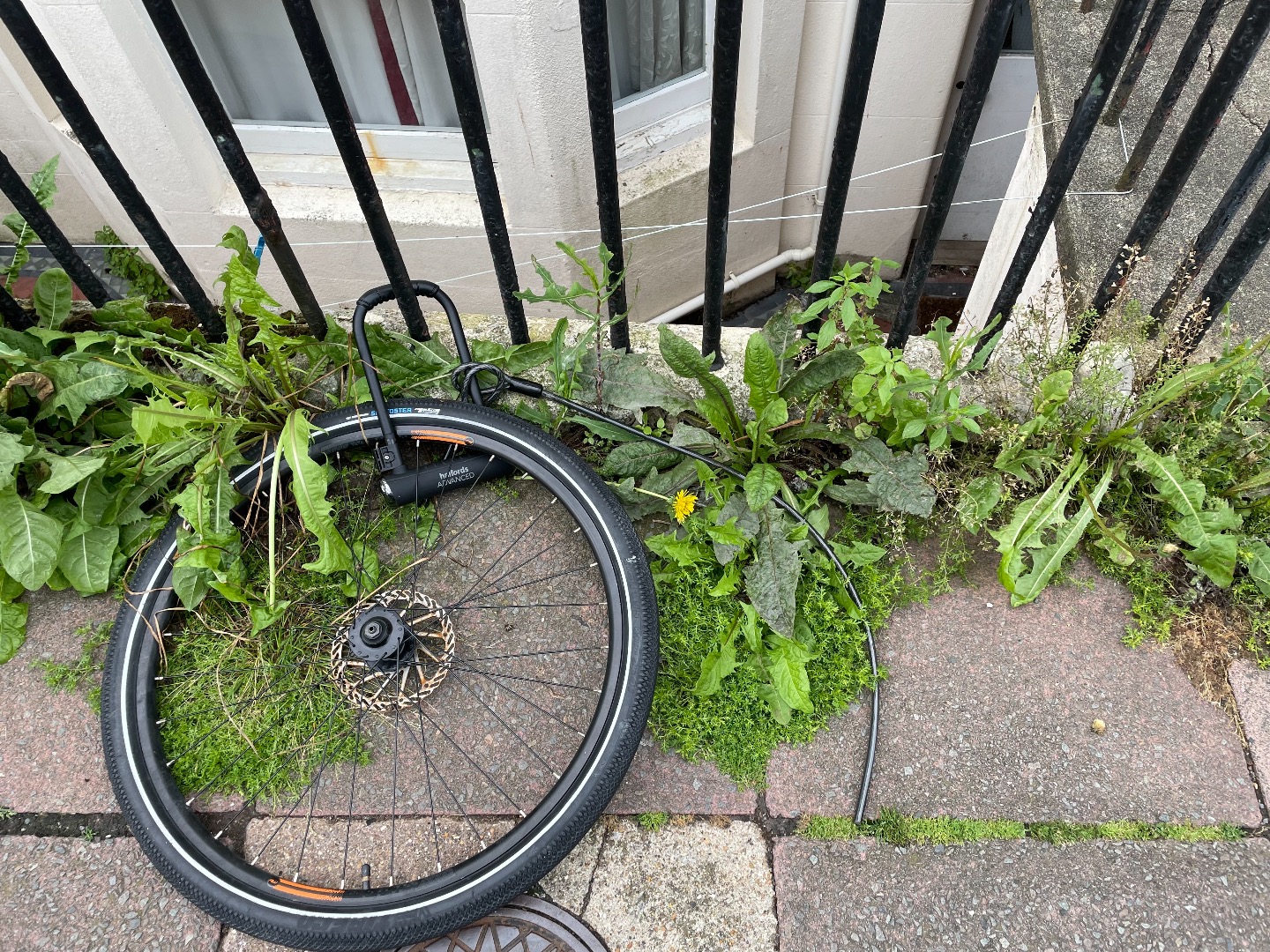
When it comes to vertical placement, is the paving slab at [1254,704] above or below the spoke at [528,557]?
below

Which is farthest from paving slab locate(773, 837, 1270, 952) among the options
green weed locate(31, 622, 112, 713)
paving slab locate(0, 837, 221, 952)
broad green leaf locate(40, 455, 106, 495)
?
broad green leaf locate(40, 455, 106, 495)

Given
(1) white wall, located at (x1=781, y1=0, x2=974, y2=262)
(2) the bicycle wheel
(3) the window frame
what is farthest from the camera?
(1) white wall, located at (x1=781, y1=0, x2=974, y2=262)

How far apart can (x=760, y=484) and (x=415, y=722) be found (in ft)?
3.76

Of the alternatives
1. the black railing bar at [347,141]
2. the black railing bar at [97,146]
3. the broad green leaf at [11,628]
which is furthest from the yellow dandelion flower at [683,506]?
the broad green leaf at [11,628]

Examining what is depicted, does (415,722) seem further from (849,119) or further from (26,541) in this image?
(849,119)

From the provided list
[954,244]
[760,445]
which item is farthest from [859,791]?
[954,244]

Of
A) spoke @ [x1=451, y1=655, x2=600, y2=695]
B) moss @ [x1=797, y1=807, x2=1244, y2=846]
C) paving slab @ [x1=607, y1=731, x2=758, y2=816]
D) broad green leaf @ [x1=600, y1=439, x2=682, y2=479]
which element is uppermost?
broad green leaf @ [x1=600, y1=439, x2=682, y2=479]

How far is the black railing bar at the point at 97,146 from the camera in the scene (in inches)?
70.7

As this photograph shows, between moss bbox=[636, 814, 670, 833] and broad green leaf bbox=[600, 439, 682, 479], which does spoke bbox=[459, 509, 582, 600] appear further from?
moss bbox=[636, 814, 670, 833]

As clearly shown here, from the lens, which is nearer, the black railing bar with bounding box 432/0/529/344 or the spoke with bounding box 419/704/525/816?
the black railing bar with bounding box 432/0/529/344

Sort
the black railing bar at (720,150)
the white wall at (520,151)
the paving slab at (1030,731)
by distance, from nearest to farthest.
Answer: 1. the black railing bar at (720,150)
2. the paving slab at (1030,731)
3. the white wall at (520,151)

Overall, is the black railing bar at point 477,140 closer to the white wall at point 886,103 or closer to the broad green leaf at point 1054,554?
the broad green leaf at point 1054,554

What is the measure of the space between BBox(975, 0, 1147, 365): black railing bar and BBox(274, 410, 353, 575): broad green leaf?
1877mm

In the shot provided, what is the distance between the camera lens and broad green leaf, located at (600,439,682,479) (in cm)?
239
